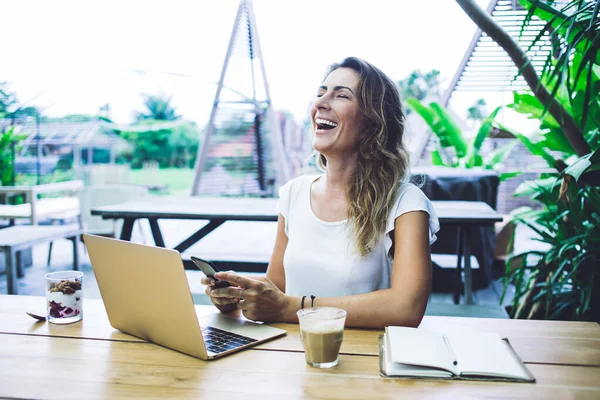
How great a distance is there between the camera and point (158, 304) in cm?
96

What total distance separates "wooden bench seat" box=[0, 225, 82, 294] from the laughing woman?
2.42 m

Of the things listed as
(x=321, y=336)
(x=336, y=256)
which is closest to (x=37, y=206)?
(x=336, y=256)

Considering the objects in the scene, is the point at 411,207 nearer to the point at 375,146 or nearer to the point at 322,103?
the point at 375,146

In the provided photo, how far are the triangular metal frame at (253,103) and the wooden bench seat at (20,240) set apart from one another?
2.31 metres

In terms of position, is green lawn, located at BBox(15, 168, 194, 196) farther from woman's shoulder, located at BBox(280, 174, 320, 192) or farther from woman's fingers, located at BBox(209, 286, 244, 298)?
woman's fingers, located at BBox(209, 286, 244, 298)

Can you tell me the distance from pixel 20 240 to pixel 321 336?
10.3ft

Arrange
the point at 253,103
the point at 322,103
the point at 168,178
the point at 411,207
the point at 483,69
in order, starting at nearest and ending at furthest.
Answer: the point at 411,207 < the point at 322,103 < the point at 483,69 < the point at 253,103 < the point at 168,178

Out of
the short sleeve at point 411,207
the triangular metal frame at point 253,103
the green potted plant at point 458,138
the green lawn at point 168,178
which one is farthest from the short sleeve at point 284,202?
the green lawn at point 168,178

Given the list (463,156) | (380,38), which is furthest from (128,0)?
(463,156)

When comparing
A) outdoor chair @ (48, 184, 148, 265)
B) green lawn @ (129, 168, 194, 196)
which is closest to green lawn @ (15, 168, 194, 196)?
green lawn @ (129, 168, 194, 196)

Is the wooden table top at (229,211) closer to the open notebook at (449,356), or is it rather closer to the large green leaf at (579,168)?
the large green leaf at (579,168)

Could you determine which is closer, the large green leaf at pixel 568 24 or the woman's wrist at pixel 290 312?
the woman's wrist at pixel 290 312

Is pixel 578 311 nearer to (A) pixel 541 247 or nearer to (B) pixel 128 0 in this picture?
(A) pixel 541 247

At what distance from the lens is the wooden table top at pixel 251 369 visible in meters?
0.81
